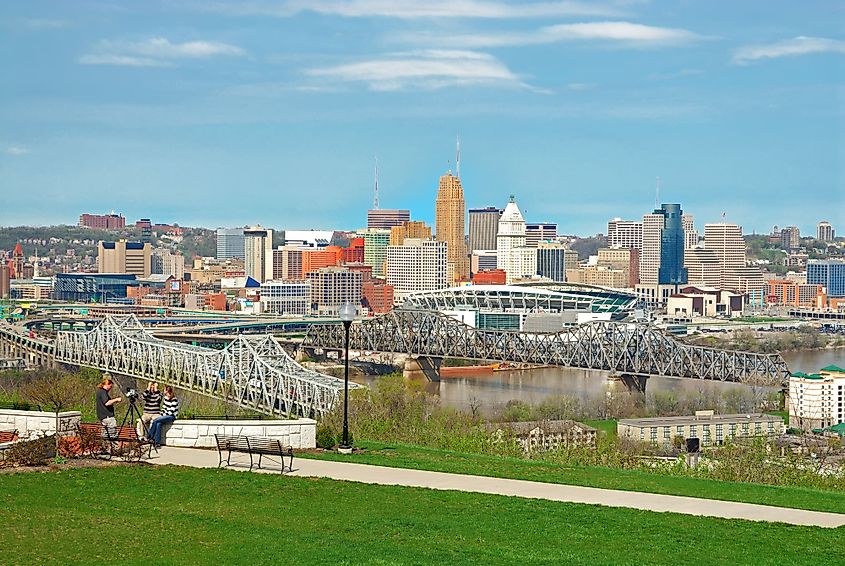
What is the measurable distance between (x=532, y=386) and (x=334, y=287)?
9415 cm

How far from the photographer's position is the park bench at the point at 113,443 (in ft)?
54.7

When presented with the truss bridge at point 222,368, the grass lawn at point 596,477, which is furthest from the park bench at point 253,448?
the truss bridge at point 222,368

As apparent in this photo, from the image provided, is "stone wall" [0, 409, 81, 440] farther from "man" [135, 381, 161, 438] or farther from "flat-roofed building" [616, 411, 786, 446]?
"flat-roofed building" [616, 411, 786, 446]

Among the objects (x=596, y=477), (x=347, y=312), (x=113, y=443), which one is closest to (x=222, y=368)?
(x=347, y=312)

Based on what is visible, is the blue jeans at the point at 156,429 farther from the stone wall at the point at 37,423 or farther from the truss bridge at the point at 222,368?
the truss bridge at the point at 222,368

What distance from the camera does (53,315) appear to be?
5743 inches

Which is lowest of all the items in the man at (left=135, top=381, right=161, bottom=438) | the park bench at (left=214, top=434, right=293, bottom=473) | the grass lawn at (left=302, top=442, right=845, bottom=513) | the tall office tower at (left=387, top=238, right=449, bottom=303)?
the grass lawn at (left=302, top=442, right=845, bottom=513)

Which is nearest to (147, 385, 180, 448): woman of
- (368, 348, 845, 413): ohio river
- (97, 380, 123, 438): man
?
(97, 380, 123, 438): man

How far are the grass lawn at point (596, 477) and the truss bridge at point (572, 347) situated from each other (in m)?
58.2

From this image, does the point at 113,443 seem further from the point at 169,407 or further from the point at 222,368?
the point at 222,368

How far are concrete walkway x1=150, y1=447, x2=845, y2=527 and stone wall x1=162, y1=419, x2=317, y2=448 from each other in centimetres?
39

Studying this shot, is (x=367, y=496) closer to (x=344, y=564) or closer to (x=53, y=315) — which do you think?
(x=344, y=564)

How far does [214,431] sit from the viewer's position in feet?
59.9

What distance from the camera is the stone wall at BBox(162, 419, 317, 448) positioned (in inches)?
714
